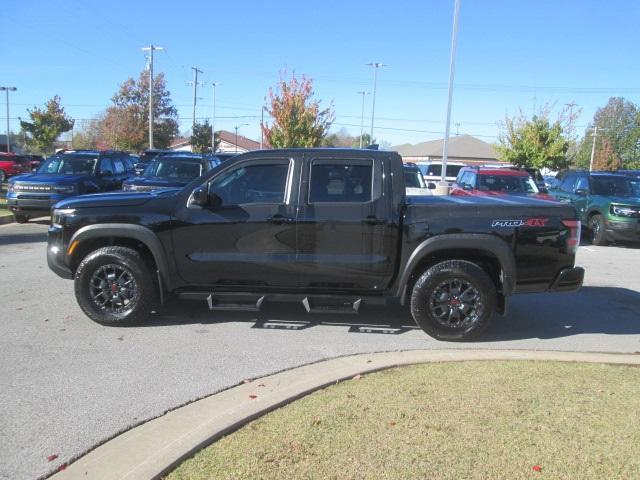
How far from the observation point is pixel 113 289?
579 cm

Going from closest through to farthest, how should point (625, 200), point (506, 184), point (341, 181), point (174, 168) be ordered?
point (341, 181) < point (174, 168) < point (625, 200) < point (506, 184)

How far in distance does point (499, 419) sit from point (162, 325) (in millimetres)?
3697

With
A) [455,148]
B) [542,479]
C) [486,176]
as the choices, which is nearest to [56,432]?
[542,479]

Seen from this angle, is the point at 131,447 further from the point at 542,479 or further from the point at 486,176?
the point at 486,176

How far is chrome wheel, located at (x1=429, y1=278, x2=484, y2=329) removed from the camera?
5.56m

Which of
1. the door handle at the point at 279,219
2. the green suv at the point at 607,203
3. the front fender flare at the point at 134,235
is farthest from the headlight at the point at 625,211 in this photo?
the front fender flare at the point at 134,235

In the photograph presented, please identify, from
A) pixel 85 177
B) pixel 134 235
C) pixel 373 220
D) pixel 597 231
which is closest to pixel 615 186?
pixel 597 231

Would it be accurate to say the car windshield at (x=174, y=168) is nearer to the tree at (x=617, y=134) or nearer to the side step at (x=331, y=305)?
the side step at (x=331, y=305)

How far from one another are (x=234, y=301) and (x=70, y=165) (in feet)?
38.1

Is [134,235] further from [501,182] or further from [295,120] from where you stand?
[295,120]

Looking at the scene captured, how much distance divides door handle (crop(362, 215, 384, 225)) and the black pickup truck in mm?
11

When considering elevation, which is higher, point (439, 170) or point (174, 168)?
point (439, 170)

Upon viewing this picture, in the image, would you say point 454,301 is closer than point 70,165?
Yes

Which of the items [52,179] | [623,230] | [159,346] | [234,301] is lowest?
[159,346]
